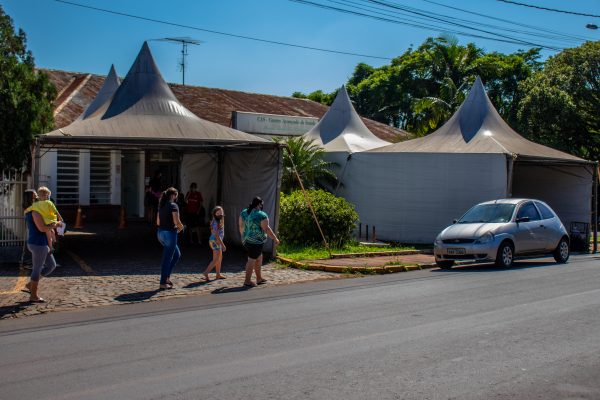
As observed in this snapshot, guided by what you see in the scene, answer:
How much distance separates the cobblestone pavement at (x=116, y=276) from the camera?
1099 cm

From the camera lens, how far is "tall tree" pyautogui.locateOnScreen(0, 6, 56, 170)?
1680cm

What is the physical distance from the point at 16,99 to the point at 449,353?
13550 millimetres

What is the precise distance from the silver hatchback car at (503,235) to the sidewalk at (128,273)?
1211 mm

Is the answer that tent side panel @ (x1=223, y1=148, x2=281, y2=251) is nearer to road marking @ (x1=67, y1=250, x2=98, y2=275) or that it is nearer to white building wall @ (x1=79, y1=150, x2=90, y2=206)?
road marking @ (x1=67, y1=250, x2=98, y2=275)

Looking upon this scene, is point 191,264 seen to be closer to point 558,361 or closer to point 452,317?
point 452,317

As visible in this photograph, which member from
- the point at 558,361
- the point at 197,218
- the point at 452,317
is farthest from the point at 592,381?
the point at 197,218

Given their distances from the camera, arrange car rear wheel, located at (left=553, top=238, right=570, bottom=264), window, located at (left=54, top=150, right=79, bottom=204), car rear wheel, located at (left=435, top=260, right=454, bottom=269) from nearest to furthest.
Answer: car rear wheel, located at (left=435, top=260, right=454, bottom=269) → car rear wheel, located at (left=553, top=238, right=570, bottom=264) → window, located at (left=54, top=150, right=79, bottom=204)

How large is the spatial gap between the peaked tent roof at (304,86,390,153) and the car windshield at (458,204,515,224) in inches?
286

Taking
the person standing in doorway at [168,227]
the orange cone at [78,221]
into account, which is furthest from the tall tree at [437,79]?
the person standing in doorway at [168,227]

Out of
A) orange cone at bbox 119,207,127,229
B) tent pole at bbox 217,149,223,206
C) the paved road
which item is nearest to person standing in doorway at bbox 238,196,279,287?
the paved road

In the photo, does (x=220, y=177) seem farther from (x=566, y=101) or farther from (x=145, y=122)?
(x=566, y=101)

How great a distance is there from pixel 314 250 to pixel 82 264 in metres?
5.77

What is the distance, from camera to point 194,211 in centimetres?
1884

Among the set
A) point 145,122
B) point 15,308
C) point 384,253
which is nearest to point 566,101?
point 384,253
